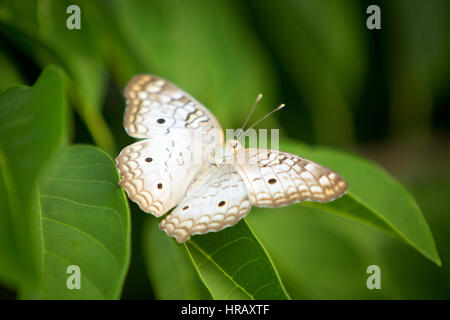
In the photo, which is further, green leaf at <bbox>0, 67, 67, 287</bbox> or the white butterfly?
the white butterfly

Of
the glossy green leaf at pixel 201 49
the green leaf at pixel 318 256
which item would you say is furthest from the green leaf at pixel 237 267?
the green leaf at pixel 318 256

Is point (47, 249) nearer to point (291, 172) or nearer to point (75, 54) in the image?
point (291, 172)

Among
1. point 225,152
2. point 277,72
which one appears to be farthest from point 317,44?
point 225,152

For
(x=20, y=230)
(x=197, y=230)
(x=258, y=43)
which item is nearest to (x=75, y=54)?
(x=197, y=230)

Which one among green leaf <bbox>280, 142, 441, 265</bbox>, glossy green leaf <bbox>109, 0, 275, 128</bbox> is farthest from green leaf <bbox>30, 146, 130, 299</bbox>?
glossy green leaf <bbox>109, 0, 275, 128</bbox>

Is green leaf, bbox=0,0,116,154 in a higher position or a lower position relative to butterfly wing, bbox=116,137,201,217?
higher

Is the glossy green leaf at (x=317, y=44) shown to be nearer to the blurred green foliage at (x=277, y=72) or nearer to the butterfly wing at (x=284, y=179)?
the blurred green foliage at (x=277, y=72)

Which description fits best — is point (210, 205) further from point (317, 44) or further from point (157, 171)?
point (317, 44)

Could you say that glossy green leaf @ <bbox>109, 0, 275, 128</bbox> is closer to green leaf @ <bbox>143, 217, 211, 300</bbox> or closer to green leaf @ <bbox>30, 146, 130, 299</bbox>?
green leaf @ <bbox>143, 217, 211, 300</bbox>
